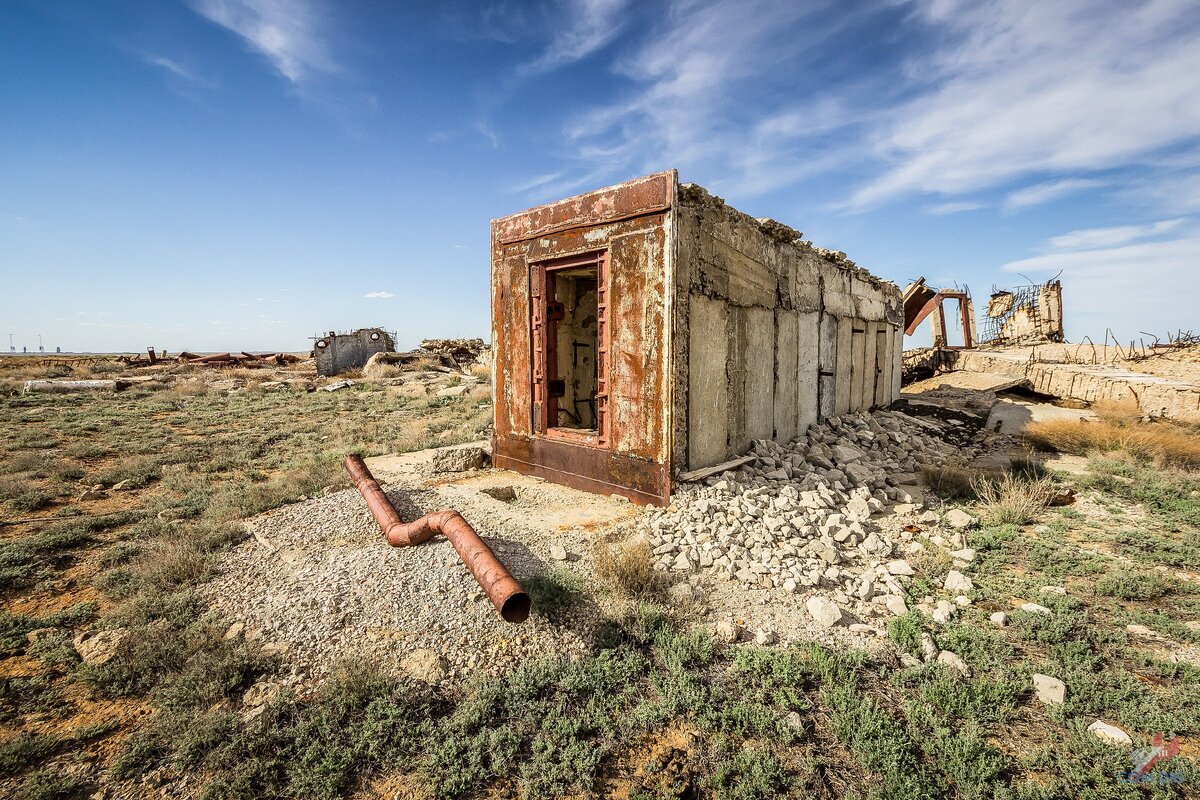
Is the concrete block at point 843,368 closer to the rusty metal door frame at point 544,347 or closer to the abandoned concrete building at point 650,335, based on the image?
the abandoned concrete building at point 650,335

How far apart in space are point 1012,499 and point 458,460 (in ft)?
25.4

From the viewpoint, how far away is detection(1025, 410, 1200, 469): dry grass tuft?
26.5 ft

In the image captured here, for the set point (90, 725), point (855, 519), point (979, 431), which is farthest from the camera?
point (979, 431)

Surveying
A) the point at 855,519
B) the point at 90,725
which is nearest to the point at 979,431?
the point at 855,519

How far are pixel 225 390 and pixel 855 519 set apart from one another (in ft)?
76.8

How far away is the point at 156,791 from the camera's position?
263cm

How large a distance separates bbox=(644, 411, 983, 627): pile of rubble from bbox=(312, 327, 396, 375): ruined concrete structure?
24.5 metres

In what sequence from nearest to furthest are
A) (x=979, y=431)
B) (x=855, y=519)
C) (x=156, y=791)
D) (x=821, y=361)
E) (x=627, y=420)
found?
1. (x=156, y=791)
2. (x=855, y=519)
3. (x=627, y=420)
4. (x=821, y=361)
5. (x=979, y=431)

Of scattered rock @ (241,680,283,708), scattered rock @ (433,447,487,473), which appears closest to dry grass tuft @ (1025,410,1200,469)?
scattered rock @ (433,447,487,473)

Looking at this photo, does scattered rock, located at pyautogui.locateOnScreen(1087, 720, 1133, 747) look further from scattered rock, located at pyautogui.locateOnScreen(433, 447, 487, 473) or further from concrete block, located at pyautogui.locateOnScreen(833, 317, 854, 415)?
concrete block, located at pyautogui.locateOnScreen(833, 317, 854, 415)

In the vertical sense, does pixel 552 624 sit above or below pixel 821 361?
below

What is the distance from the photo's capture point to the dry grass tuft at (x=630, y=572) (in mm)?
4414

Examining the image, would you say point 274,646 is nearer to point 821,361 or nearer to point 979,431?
point 821,361

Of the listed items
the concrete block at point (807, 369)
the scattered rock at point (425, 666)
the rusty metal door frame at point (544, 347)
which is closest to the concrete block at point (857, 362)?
the concrete block at point (807, 369)
